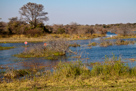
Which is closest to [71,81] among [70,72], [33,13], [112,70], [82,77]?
[82,77]

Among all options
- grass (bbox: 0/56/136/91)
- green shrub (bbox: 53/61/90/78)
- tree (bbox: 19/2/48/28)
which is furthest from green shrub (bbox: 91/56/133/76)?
tree (bbox: 19/2/48/28)

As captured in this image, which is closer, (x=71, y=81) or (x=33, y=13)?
(x=71, y=81)

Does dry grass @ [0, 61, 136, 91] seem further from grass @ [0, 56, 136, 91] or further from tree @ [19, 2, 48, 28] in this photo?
tree @ [19, 2, 48, 28]

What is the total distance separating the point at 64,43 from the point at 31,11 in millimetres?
41886

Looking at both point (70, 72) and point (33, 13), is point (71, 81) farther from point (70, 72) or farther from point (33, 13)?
point (33, 13)

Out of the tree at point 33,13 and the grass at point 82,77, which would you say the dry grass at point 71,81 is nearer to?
the grass at point 82,77

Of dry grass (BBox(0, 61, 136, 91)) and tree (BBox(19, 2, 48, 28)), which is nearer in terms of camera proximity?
dry grass (BBox(0, 61, 136, 91))

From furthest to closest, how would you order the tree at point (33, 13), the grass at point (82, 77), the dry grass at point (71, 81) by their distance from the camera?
the tree at point (33, 13) → the grass at point (82, 77) → the dry grass at point (71, 81)

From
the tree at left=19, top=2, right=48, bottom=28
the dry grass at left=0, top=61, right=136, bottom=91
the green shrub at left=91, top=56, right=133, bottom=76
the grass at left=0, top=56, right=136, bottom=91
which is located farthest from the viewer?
the tree at left=19, top=2, right=48, bottom=28

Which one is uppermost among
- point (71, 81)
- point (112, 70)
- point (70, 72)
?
point (112, 70)

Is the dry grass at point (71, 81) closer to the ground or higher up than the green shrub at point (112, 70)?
closer to the ground

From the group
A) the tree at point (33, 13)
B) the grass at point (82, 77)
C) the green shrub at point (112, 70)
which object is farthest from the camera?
the tree at point (33, 13)

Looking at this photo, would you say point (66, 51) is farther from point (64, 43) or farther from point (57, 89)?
point (57, 89)

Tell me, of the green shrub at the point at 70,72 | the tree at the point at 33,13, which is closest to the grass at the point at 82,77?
the green shrub at the point at 70,72
